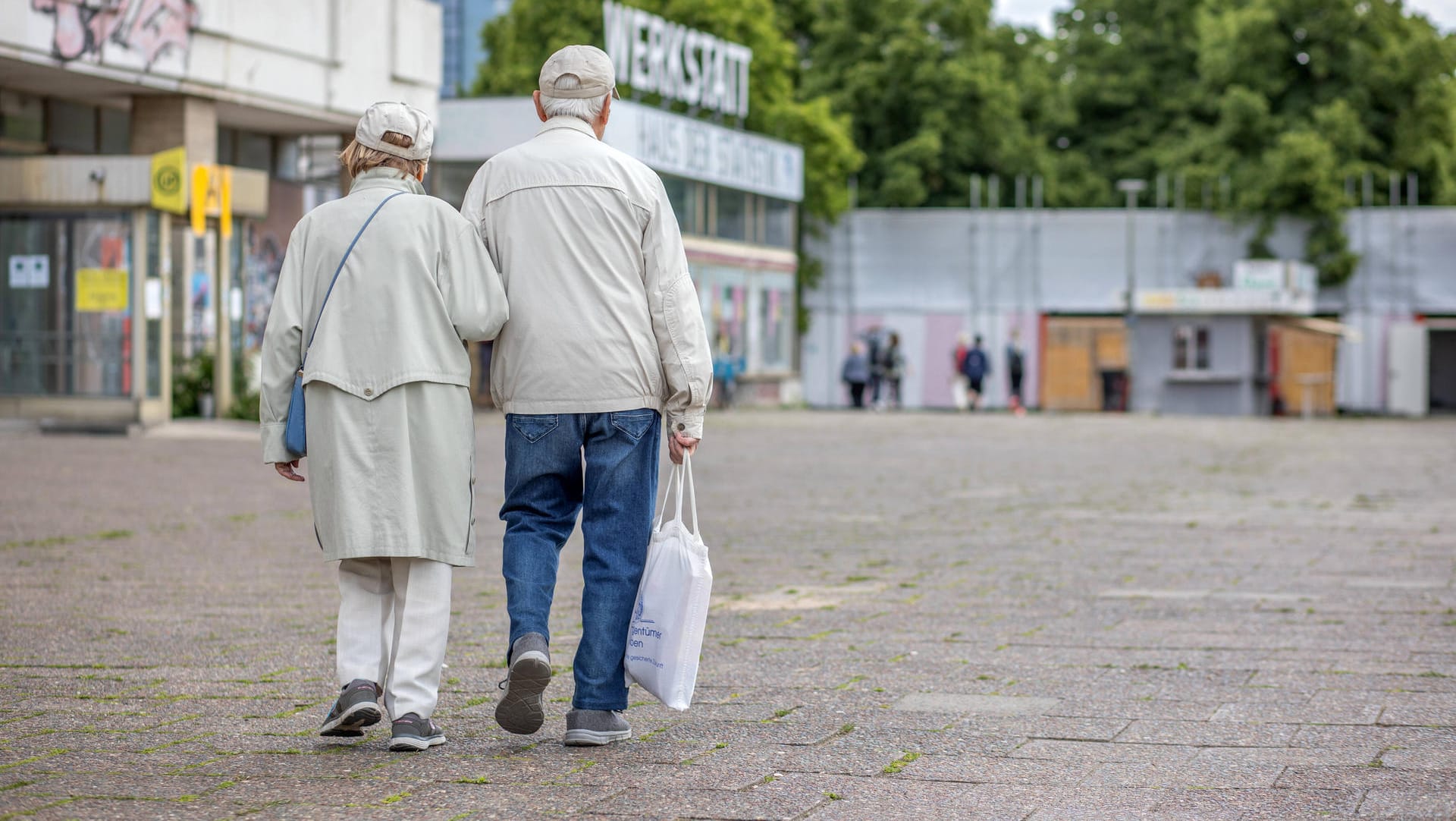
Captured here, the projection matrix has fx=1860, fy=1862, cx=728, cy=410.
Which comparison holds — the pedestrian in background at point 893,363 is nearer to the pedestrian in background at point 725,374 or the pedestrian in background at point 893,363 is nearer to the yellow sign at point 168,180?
Answer: the pedestrian in background at point 725,374

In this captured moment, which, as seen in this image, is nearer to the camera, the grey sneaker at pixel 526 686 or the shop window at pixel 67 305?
the grey sneaker at pixel 526 686

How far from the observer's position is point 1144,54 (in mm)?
58688

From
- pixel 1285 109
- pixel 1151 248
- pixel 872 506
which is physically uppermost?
pixel 1285 109

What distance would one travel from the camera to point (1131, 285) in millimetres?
49750

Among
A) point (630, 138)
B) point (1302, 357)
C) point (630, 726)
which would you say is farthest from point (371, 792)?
point (1302, 357)

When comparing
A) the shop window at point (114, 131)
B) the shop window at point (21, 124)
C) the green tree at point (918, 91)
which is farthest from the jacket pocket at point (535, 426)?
the green tree at point (918, 91)

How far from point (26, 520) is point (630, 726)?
718 centimetres

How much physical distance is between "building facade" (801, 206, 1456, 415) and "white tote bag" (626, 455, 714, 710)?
4469 centimetres

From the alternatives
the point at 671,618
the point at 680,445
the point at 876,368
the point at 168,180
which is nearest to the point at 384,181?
the point at 680,445

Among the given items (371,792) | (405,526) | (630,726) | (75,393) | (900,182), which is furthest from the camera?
(900,182)

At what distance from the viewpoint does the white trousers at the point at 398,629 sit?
184 inches

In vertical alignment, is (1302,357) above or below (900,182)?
below

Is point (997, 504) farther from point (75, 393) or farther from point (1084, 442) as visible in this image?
point (75, 393)

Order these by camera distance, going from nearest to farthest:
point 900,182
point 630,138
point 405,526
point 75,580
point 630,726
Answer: point 405,526 → point 630,726 → point 75,580 → point 630,138 → point 900,182
